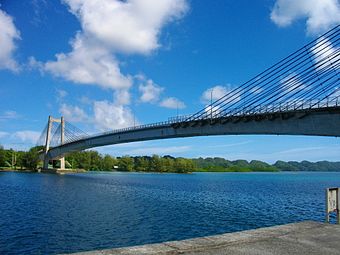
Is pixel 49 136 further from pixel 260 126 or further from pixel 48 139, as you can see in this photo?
A: pixel 260 126

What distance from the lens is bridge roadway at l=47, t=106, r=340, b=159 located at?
104ft

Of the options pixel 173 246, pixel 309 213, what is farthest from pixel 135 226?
pixel 309 213

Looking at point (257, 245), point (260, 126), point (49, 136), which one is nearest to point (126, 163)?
point (49, 136)

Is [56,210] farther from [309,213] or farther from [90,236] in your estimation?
[309,213]

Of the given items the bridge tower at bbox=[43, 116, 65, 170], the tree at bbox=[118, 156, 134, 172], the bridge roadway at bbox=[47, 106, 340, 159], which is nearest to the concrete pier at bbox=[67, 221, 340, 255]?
the bridge roadway at bbox=[47, 106, 340, 159]

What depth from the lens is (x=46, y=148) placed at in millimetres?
117750

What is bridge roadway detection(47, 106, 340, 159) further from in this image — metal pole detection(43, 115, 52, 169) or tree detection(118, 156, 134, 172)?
tree detection(118, 156, 134, 172)

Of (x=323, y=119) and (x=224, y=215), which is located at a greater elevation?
(x=323, y=119)

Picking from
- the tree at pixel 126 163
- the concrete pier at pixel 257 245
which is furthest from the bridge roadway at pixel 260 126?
the tree at pixel 126 163

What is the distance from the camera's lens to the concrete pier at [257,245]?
823cm

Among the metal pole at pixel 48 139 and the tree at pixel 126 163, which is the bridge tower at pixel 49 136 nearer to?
the metal pole at pixel 48 139

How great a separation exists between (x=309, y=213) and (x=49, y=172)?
102751 millimetres

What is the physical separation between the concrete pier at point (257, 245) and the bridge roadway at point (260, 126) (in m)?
23.0

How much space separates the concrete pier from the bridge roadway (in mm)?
22982
